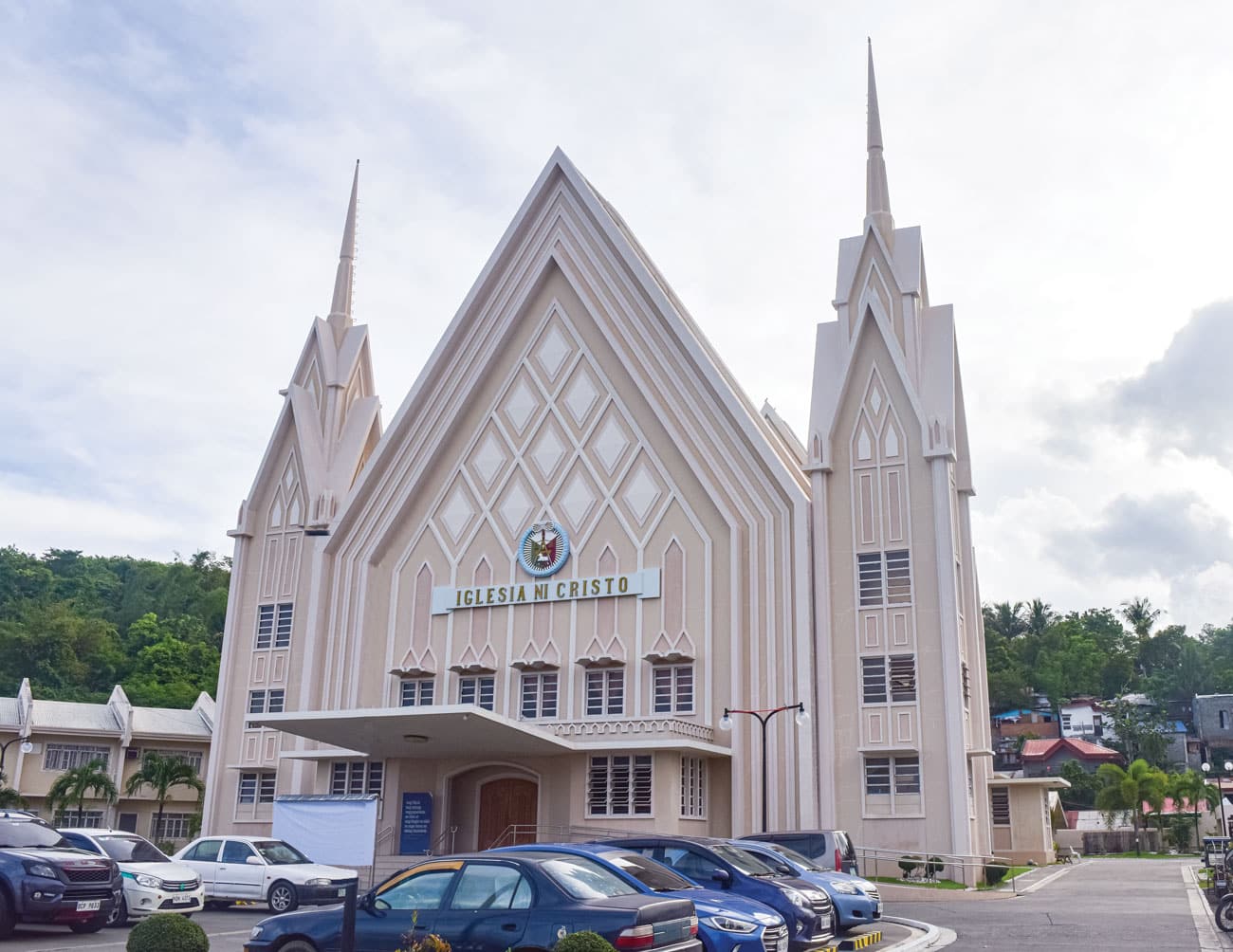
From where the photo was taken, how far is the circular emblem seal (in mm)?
38406

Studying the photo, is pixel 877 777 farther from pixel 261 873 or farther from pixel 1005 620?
pixel 1005 620

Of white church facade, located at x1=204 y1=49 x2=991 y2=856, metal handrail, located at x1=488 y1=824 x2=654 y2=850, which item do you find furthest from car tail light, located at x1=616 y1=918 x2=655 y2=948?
metal handrail, located at x1=488 y1=824 x2=654 y2=850

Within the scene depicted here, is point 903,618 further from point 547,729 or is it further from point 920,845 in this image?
point 547,729

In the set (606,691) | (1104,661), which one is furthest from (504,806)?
(1104,661)

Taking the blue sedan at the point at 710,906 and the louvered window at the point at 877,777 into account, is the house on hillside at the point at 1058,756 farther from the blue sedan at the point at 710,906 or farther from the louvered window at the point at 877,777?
the blue sedan at the point at 710,906

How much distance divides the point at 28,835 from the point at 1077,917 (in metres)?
19.4

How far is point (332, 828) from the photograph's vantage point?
1054 inches

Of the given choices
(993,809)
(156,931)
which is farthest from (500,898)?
(993,809)

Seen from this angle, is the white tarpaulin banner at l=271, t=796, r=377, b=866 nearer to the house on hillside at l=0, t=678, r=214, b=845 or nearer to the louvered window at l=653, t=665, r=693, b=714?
the louvered window at l=653, t=665, r=693, b=714

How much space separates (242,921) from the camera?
22438mm

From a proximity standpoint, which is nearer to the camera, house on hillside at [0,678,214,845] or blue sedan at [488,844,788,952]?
blue sedan at [488,844,788,952]

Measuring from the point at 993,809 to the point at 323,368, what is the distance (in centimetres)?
3158

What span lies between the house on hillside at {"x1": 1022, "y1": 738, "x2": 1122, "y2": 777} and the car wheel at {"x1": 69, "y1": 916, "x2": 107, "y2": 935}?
7560 cm

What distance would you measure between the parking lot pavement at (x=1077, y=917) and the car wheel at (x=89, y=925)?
1321 centimetres
